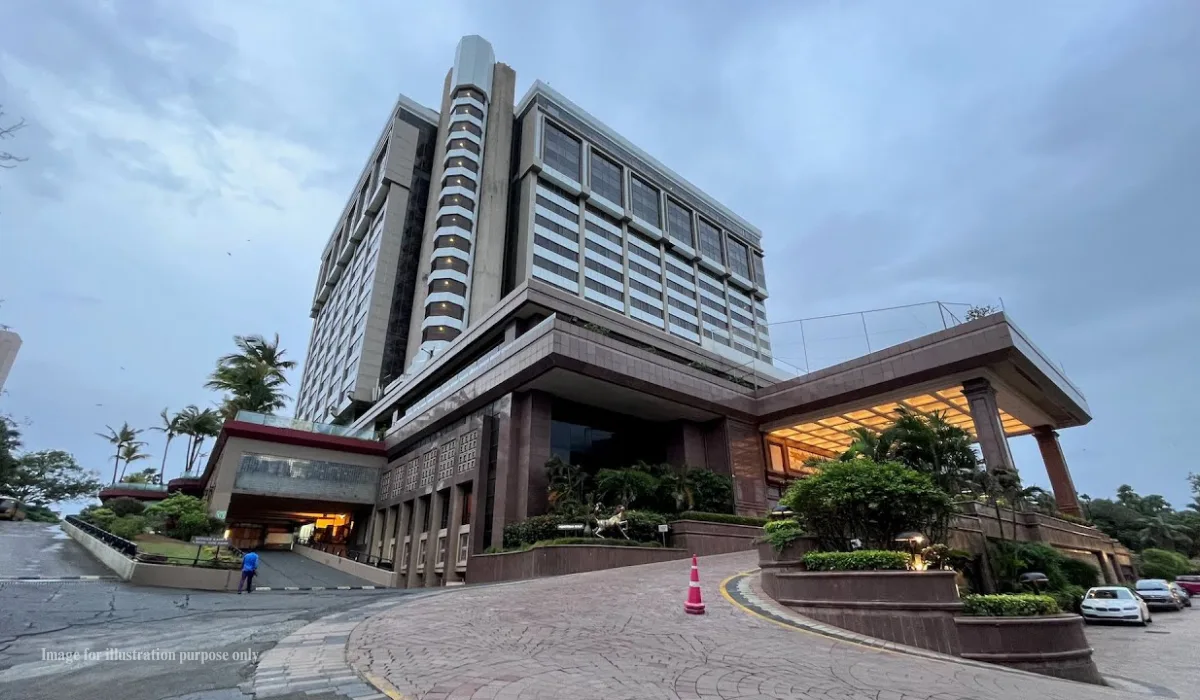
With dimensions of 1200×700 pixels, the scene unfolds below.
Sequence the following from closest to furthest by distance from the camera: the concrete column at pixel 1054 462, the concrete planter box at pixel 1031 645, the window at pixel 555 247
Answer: the concrete planter box at pixel 1031 645, the concrete column at pixel 1054 462, the window at pixel 555 247

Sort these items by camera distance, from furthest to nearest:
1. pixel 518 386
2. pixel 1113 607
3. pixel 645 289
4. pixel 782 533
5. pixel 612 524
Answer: pixel 645 289 → pixel 518 386 → pixel 612 524 → pixel 1113 607 → pixel 782 533

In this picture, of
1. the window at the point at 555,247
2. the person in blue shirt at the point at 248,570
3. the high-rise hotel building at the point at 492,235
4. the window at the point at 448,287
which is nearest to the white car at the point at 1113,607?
the person in blue shirt at the point at 248,570

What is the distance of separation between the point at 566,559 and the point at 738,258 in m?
69.4

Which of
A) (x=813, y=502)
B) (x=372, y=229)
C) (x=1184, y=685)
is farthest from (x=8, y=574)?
(x=372, y=229)

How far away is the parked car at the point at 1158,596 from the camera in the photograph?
2227 cm

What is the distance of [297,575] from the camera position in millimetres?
22344

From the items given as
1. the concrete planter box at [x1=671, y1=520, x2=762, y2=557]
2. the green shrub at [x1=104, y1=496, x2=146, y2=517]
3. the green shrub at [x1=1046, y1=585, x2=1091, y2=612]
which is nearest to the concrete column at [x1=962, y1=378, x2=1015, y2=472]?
the green shrub at [x1=1046, y1=585, x2=1091, y2=612]

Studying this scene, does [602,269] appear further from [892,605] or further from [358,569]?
[892,605]

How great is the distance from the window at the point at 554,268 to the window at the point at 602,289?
1.55 meters

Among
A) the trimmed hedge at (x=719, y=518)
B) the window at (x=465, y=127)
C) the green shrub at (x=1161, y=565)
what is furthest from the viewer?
the window at (x=465, y=127)

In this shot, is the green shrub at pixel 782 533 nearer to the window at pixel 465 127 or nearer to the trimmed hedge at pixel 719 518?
the trimmed hedge at pixel 719 518

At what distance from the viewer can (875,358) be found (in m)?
26.7

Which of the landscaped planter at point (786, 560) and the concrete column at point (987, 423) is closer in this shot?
the landscaped planter at point (786, 560)

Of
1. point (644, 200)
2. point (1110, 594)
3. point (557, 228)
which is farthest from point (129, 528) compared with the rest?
point (644, 200)
